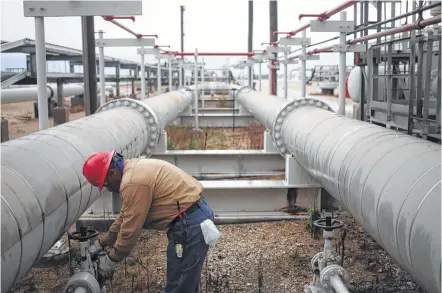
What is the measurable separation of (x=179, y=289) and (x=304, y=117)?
3.08 meters

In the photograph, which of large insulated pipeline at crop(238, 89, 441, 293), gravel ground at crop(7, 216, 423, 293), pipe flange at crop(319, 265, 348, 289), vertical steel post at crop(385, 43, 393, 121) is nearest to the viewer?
large insulated pipeline at crop(238, 89, 441, 293)

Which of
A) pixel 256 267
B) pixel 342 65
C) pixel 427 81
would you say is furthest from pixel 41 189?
pixel 342 65

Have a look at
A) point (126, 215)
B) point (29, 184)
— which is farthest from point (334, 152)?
point (29, 184)

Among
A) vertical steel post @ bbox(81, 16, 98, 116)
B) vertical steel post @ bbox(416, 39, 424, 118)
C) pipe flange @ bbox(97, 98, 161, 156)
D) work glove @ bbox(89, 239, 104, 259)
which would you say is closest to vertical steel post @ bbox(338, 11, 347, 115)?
vertical steel post @ bbox(416, 39, 424, 118)

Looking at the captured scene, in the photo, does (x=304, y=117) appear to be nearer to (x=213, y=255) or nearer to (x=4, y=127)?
(x=213, y=255)

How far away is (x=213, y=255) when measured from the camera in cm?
526

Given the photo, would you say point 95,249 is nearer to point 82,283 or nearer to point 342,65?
point 82,283

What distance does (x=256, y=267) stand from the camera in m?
4.95

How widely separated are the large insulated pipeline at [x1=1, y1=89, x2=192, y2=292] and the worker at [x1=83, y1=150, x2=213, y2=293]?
0.27 m

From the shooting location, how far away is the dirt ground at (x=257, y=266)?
4.53m

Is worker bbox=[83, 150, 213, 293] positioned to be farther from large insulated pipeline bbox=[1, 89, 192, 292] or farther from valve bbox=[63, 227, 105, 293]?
large insulated pipeline bbox=[1, 89, 192, 292]

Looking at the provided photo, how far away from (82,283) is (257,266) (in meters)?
2.24

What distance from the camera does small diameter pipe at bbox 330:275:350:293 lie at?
3.28 m

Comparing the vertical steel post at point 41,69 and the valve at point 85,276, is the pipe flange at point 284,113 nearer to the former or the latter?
the vertical steel post at point 41,69
